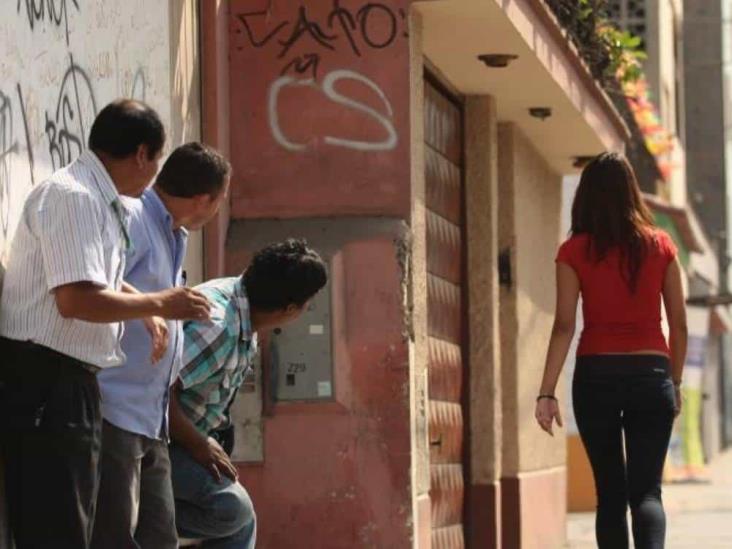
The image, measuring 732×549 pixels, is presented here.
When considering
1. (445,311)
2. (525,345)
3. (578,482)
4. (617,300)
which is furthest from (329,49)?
(578,482)

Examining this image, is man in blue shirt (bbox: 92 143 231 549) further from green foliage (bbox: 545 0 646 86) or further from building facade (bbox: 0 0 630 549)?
green foliage (bbox: 545 0 646 86)

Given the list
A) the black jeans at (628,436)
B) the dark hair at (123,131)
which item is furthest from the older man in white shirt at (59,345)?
the black jeans at (628,436)

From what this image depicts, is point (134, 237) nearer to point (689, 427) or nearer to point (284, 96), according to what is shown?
point (284, 96)

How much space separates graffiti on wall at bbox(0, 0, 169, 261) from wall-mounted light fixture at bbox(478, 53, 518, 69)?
2.95 metres

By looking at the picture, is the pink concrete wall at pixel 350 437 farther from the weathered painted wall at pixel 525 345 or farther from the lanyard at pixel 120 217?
the weathered painted wall at pixel 525 345

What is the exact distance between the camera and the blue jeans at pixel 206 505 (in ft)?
21.2

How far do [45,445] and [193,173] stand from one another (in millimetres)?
1202

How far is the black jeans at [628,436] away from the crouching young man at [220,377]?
5.80 feet

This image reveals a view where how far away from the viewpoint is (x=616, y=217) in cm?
804

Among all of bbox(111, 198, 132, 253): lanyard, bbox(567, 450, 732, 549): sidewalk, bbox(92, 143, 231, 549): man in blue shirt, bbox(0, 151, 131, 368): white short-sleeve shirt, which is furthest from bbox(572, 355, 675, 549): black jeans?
bbox(567, 450, 732, 549): sidewalk

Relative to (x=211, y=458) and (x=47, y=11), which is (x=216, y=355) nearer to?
(x=211, y=458)

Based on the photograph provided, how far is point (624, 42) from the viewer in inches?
542

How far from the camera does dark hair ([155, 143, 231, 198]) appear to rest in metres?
6.25

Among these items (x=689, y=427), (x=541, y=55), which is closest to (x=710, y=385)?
(x=689, y=427)
